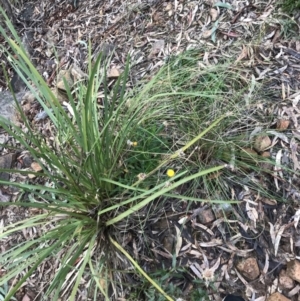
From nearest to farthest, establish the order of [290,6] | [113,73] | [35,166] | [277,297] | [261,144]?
[277,297], [261,144], [290,6], [35,166], [113,73]

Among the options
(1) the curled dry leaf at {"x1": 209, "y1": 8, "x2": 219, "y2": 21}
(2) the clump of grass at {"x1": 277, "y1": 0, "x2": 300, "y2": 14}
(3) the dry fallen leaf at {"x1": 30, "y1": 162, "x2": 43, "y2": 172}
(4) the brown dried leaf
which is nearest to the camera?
(4) the brown dried leaf

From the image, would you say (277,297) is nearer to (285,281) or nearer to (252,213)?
(285,281)

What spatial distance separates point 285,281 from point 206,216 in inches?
16.1

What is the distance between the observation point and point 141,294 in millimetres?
1800

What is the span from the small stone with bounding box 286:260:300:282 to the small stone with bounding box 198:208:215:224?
362 mm

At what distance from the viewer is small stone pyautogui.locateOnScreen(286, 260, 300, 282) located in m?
1.74

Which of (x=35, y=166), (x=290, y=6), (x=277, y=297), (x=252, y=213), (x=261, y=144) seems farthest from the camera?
(x=35, y=166)

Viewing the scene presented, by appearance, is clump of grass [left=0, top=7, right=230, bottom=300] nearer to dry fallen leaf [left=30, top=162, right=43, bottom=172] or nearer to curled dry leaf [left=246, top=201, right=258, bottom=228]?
curled dry leaf [left=246, top=201, right=258, bottom=228]

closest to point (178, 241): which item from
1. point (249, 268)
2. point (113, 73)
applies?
point (249, 268)

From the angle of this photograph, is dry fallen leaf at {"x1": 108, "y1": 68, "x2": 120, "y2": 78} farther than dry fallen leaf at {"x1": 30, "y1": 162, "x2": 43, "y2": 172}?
Yes

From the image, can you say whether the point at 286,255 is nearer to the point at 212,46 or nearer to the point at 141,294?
the point at 141,294

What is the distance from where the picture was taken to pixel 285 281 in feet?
5.78

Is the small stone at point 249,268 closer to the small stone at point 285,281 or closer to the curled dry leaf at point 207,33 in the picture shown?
the small stone at point 285,281

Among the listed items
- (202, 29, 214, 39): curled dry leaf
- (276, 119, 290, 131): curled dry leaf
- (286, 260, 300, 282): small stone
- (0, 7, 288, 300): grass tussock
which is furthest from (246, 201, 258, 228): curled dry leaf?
(202, 29, 214, 39): curled dry leaf
